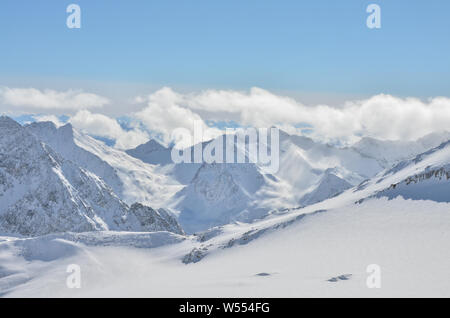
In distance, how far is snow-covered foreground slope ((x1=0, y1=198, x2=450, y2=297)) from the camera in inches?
2386

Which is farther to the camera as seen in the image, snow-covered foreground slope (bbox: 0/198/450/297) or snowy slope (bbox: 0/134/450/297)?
snowy slope (bbox: 0/134/450/297)

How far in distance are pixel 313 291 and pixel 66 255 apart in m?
104

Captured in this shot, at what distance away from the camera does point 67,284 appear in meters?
117

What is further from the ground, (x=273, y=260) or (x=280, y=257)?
(x=280, y=257)

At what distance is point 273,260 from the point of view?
9344 centimetres

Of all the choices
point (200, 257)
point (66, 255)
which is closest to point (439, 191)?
point (200, 257)

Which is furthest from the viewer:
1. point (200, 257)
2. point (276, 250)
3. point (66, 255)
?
point (66, 255)

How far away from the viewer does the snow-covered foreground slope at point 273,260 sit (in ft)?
199

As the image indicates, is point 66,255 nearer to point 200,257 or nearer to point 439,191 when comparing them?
point 200,257

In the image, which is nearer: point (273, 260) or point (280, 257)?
point (273, 260)

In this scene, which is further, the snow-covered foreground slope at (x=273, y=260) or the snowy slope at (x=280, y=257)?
the snowy slope at (x=280, y=257)
